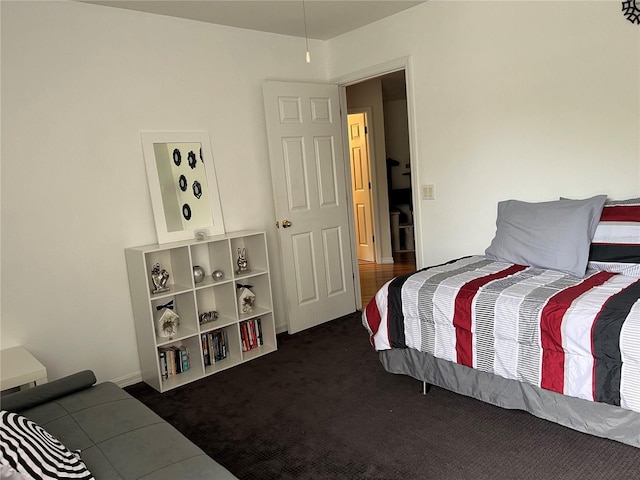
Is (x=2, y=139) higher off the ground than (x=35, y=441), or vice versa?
(x=2, y=139)

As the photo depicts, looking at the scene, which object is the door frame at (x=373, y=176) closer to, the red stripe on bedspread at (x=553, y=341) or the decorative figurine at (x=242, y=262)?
the decorative figurine at (x=242, y=262)

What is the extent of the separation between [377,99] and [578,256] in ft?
14.8

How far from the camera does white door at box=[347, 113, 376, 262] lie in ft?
22.4

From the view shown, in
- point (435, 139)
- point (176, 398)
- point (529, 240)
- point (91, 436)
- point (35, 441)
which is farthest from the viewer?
point (435, 139)

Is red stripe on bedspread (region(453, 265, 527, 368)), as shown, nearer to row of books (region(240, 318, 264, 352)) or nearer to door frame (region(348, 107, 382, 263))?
row of books (region(240, 318, 264, 352))

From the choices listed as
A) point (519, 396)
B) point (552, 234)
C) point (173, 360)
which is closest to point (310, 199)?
point (173, 360)

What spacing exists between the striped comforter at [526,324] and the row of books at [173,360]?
1.37 metres

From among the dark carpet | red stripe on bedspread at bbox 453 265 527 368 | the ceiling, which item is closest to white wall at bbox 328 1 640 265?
the ceiling

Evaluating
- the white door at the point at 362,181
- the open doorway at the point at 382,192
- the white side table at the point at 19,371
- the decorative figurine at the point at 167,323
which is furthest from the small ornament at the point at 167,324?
the white door at the point at 362,181

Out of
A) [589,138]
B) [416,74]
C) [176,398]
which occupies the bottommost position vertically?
[176,398]

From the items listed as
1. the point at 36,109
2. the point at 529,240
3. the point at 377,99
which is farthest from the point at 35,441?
the point at 377,99

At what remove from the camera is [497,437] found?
7.89 feet

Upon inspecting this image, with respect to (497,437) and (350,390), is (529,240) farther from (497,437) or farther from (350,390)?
(350,390)

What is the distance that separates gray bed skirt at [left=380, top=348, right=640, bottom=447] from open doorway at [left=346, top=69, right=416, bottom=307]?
115 inches
